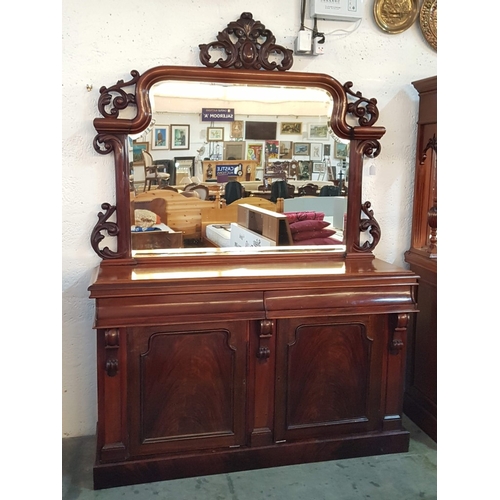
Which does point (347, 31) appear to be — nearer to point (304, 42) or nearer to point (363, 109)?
point (304, 42)

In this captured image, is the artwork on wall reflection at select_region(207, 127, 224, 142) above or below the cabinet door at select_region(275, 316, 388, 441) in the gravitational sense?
above

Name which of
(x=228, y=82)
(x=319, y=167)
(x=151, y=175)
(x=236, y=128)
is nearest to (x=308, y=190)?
(x=319, y=167)

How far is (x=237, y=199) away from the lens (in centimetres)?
270

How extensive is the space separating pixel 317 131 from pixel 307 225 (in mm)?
484

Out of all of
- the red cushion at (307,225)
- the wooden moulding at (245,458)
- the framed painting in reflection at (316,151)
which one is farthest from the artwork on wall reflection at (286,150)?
the wooden moulding at (245,458)

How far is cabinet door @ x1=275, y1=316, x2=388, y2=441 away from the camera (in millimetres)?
2471

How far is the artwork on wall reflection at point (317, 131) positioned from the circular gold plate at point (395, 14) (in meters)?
0.61

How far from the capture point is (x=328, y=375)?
8.27ft

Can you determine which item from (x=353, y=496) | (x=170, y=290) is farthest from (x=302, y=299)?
(x=353, y=496)

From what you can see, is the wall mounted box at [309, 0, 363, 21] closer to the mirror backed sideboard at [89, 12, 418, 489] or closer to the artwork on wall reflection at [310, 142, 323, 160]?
the mirror backed sideboard at [89, 12, 418, 489]

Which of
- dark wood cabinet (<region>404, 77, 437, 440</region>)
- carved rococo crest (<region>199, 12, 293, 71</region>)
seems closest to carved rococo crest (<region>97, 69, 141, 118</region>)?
carved rococo crest (<region>199, 12, 293, 71</region>)

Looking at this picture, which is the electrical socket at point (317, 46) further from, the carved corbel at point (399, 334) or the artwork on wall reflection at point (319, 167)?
the carved corbel at point (399, 334)
